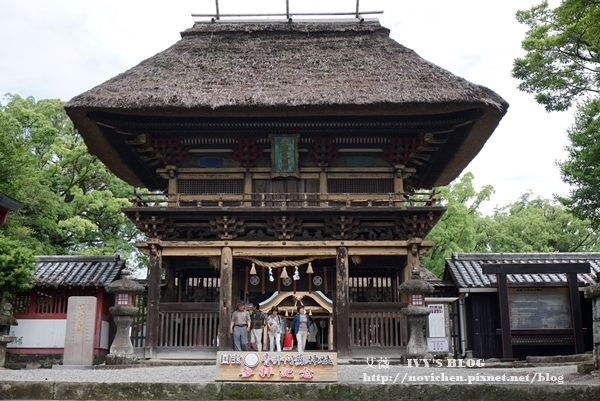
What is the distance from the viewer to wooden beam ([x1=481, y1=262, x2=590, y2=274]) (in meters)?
15.2

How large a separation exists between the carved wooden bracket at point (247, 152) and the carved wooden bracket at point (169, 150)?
139 centimetres

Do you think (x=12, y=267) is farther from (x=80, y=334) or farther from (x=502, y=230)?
(x=502, y=230)

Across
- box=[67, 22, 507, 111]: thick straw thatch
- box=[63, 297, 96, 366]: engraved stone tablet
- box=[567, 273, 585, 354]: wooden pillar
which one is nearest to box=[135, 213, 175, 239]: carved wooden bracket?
box=[63, 297, 96, 366]: engraved stone tablet

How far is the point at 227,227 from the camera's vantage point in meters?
15.2

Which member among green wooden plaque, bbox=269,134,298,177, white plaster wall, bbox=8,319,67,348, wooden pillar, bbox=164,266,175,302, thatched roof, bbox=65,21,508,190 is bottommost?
white plaster wall, bbox=8,319,67,348

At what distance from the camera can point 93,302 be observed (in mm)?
14117

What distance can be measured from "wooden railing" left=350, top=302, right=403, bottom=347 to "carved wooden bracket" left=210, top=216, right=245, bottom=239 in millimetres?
3436

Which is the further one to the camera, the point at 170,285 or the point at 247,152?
the point at 170,285

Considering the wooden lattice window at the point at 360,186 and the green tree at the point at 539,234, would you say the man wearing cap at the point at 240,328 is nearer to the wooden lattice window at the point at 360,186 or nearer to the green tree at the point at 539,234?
the wooden lattice window at the point at 360,186

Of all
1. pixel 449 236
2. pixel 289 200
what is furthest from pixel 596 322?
pixel 449 236

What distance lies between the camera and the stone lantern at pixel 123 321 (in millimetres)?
13125

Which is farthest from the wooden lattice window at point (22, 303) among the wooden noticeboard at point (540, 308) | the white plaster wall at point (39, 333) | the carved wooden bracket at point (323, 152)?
the wooden noticeboard at point (540, 308)

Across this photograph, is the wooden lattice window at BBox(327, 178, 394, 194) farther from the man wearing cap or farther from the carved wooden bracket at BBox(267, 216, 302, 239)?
the man wearing cap

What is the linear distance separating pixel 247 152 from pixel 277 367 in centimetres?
889
